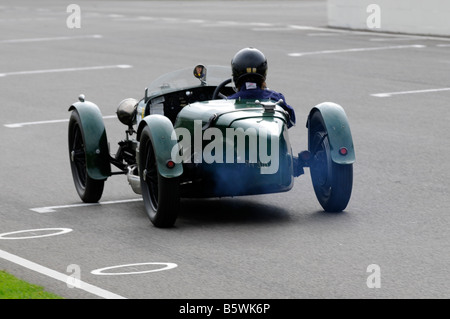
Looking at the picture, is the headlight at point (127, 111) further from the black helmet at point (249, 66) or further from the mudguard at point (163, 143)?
the mudguard at point (163, 143)

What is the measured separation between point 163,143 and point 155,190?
21.2 inches

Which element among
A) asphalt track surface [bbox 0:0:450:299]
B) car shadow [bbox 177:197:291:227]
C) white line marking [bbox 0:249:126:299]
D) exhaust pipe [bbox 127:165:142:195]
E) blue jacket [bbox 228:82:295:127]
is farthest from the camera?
blue jacket [bbox 228:82:295:127]

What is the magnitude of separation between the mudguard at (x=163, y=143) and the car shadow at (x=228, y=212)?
0.60 m

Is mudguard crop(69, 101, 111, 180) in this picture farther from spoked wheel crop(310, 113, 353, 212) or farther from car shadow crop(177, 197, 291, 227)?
spoked wheel crop(310, 113, 353, 212)

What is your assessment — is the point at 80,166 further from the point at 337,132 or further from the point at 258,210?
the point at 337,132

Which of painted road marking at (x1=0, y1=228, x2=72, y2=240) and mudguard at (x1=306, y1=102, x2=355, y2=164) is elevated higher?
mudguard at (x1=306, y1=102, x2=355, y2=164)

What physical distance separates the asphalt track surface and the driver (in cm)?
98

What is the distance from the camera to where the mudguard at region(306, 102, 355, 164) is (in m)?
9.40

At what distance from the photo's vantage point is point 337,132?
9.55m

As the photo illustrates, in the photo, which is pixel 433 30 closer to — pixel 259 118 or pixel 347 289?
pixel 259 118

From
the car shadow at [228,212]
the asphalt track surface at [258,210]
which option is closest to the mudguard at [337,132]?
the asphalt track surface at [258,210]

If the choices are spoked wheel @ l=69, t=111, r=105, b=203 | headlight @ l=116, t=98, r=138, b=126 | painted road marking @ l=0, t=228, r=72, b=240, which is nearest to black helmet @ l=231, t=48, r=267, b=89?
headlight @ l=116, t=98, r=138, b=126

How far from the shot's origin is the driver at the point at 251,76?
396 inches

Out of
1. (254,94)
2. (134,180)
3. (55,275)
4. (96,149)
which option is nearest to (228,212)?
(134,180)
